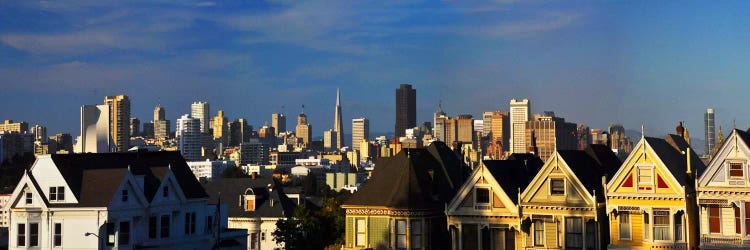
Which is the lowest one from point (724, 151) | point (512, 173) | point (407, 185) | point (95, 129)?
point (407, 185)

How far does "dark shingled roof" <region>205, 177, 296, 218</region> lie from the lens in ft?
290

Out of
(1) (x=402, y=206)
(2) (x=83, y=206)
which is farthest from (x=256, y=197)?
(1) (x=402, y=206)

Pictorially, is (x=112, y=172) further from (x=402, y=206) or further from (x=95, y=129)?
(x=402, y=206)

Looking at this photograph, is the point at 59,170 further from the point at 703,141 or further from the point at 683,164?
the point at 703,141

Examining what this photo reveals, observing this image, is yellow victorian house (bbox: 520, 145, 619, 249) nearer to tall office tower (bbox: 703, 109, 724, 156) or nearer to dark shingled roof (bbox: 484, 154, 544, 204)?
dark shingled roof (bbox: 484, 154, 544, 204)

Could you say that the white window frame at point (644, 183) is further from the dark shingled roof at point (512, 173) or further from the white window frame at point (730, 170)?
the dark shingled roof at point (512, 173)

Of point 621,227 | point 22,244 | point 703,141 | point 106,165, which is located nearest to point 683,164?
point 621,227

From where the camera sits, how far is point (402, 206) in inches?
2092

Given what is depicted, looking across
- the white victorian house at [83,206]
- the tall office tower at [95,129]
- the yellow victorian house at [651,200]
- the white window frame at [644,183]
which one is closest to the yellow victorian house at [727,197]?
the yellow victorian house at [651,200]

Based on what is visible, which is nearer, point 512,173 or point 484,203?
point 484,203

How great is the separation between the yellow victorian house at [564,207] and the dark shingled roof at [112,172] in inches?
815

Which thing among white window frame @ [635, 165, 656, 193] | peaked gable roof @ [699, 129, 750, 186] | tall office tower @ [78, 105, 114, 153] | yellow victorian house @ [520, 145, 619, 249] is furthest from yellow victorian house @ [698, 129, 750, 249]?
tall office tower @ [78, 105, 114, 153]

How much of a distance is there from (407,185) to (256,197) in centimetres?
3705

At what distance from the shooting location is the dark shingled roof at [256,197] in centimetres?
8847
